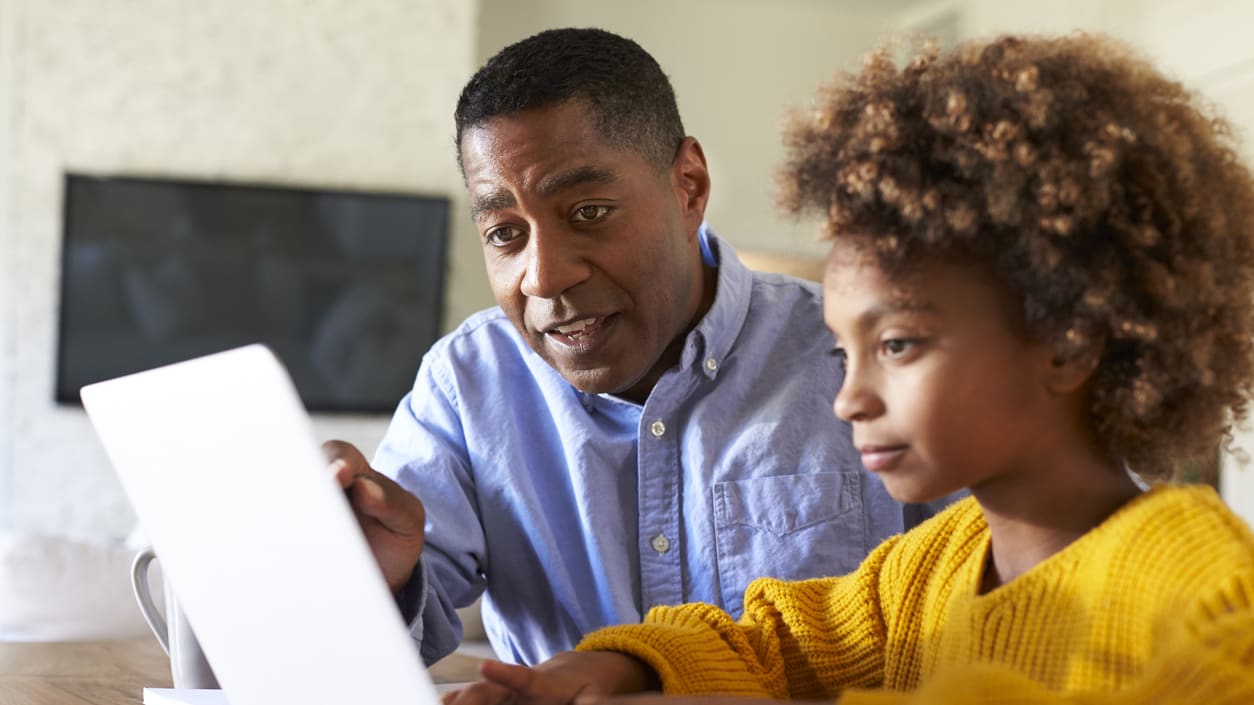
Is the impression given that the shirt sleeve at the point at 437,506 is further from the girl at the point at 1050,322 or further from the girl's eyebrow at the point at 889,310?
the girl's eyebrow at the point at 889,310

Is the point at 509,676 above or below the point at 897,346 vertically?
below

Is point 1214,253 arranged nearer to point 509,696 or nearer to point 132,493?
point 509,696

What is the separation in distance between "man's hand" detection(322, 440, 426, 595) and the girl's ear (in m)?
0.44

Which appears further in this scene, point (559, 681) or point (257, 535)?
point (559, 681)

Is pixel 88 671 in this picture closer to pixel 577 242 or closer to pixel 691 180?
pixel 577 242

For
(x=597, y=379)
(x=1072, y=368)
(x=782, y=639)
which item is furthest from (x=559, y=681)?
(x=597, y=379)

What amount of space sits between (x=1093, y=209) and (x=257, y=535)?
1.48 feet

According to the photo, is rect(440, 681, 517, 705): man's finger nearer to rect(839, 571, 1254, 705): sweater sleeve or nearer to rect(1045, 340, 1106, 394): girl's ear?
rect(839, 571, 1254, 705): sweater sleeve

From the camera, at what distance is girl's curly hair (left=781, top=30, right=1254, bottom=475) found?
2.31 ft

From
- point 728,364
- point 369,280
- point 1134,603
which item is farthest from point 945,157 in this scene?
point 369,280

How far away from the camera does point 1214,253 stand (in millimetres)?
729

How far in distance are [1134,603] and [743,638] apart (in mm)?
308

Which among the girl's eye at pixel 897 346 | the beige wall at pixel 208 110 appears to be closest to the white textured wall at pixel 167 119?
the beige wall at pixel 208 110

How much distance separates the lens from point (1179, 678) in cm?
60
